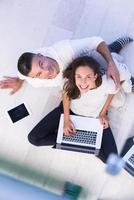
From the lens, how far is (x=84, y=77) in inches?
66.7

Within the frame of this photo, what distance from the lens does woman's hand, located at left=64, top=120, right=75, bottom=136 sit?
198 cm

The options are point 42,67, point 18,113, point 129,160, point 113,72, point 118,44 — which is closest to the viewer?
point 42,67

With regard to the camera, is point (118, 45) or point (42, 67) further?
point (118, 45)

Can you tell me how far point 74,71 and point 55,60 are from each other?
0.36ft

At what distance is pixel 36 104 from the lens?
2.16m

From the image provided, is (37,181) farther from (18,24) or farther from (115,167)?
(18,24)

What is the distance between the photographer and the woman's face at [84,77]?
1687mm

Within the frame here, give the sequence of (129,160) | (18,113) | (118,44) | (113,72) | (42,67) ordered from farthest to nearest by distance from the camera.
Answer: (18,113) < (118,44) < (129,160) < (113,72) < (42,67)

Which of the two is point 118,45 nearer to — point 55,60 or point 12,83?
point 55,60

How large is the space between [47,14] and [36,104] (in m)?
0.54

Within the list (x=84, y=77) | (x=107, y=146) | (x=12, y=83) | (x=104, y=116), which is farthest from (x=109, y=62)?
(x=12, y=83)

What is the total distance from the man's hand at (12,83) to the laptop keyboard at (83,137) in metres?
0.41

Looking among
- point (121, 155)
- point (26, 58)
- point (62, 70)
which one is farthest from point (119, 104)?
point (26, 58)

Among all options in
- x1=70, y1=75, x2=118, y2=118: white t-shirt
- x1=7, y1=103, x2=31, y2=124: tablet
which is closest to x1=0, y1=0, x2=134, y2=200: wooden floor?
x1=7, y1=103, x2=31, y2=124: tablet
